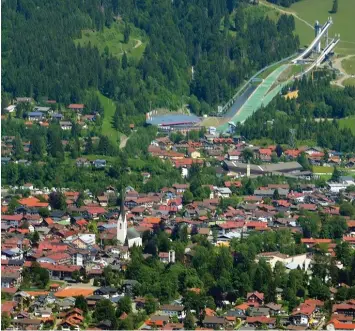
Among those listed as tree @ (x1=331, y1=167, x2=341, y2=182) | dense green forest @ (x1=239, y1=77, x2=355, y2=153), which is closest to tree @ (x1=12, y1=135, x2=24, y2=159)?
dense green forest @ (x1=239, y1=77, x2=355, y2=153)

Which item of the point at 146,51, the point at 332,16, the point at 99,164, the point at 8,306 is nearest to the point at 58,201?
the point at 99,164

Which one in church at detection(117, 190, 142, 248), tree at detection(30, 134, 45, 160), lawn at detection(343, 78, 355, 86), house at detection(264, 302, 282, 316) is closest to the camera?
house at detection(264, 302, 282, 316)

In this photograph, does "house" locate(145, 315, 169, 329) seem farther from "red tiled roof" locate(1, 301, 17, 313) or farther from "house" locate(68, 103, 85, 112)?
"house" locate(68, 103, 85, 112)

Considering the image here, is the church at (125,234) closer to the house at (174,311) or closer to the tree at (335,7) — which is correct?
the house at (174,311)

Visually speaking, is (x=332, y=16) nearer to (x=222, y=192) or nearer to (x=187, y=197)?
(x=222, y=192)

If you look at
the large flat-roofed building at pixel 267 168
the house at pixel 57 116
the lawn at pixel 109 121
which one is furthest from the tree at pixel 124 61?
the large flat-roofed building at pixel 267 168

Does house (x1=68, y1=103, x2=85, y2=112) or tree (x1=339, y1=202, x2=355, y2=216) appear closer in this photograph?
tree (x1=339, y1=202, x2=355, y2=216)
